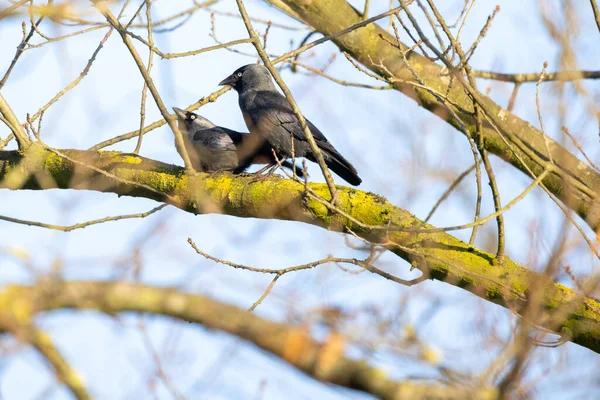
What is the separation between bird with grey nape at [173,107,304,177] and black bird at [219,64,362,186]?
115mm

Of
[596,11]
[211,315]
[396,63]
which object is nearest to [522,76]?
[396,63]

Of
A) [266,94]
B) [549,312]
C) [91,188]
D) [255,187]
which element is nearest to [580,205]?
[549,312]

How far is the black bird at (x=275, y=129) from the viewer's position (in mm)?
6359

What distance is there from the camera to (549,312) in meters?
4.30

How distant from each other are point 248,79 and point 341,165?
1763 millimetres

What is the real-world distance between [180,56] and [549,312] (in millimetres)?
2556

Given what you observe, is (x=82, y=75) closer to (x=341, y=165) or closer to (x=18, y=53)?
(x=18, y=53)

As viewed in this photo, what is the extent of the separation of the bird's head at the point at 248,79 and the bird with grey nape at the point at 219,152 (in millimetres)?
547

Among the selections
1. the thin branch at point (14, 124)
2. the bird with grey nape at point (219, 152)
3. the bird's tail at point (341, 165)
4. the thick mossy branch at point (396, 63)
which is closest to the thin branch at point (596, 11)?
the thick mossy branch at point (396, 63)

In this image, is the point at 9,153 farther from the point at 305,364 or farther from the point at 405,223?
the point at 305,364

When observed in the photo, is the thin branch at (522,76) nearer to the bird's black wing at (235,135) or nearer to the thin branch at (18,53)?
the bird's black wing at (235,135)

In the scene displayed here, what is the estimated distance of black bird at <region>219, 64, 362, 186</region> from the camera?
6359 millimetres

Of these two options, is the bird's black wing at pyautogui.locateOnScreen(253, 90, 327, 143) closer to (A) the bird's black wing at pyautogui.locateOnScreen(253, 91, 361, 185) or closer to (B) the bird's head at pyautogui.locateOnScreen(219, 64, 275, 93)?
(A) the bird's black wing at pyautogui.locateOnScreen(253, 91, 361, 185)

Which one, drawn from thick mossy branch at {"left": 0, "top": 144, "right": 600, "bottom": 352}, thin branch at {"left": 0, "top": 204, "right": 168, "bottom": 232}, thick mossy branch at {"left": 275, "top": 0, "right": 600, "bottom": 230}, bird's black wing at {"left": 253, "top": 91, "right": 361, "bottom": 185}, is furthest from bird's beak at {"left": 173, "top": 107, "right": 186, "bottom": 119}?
thin branch at {"left": 0, "top": 204, "right": 168, "bottom": 232}
